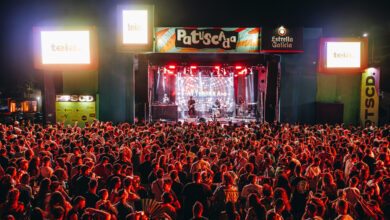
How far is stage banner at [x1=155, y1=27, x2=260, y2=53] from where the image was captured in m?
18.4

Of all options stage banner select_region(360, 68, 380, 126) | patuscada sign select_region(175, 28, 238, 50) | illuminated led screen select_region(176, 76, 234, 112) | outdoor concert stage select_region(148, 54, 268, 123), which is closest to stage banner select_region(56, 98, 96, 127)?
patuscada sign select_region(175, 28, 238, 50)

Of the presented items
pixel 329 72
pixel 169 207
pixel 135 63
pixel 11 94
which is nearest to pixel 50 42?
pixel 135 63

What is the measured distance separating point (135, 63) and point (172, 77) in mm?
12664

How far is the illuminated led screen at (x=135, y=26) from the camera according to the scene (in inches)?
695

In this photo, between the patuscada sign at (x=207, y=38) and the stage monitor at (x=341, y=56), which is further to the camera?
the stage monitor at (x=341, y=56)

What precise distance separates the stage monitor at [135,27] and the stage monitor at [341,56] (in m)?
11.4

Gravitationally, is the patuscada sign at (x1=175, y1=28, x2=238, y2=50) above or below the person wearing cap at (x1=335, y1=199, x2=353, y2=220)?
above

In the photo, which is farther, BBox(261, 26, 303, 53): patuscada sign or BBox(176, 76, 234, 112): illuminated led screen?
BBox(176, 76, 234, 112): illuminated led screen

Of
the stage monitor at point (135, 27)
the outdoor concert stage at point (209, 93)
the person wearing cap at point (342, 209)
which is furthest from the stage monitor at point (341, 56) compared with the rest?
the person wearing cap at point (342, 209)

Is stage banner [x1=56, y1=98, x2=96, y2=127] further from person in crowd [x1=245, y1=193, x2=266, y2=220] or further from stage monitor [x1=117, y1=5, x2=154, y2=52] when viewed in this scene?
person in crowd [x1=245, y1=193, x2=266, y2=220]

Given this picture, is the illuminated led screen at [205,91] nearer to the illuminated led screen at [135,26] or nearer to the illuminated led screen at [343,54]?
the illuminated led screen at [135,26]

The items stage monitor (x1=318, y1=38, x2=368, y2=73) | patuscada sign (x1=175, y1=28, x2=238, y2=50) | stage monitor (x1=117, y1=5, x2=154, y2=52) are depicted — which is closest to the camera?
stage monitor (x1=117, y1=5, x2=154, y2=52)

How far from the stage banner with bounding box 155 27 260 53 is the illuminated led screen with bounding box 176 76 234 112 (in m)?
10.1

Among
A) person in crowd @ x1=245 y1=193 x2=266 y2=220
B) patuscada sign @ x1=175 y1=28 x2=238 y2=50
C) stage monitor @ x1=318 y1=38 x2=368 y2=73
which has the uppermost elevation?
patuscada sign @ x1=175 y1=28 x2=238 y2=50
